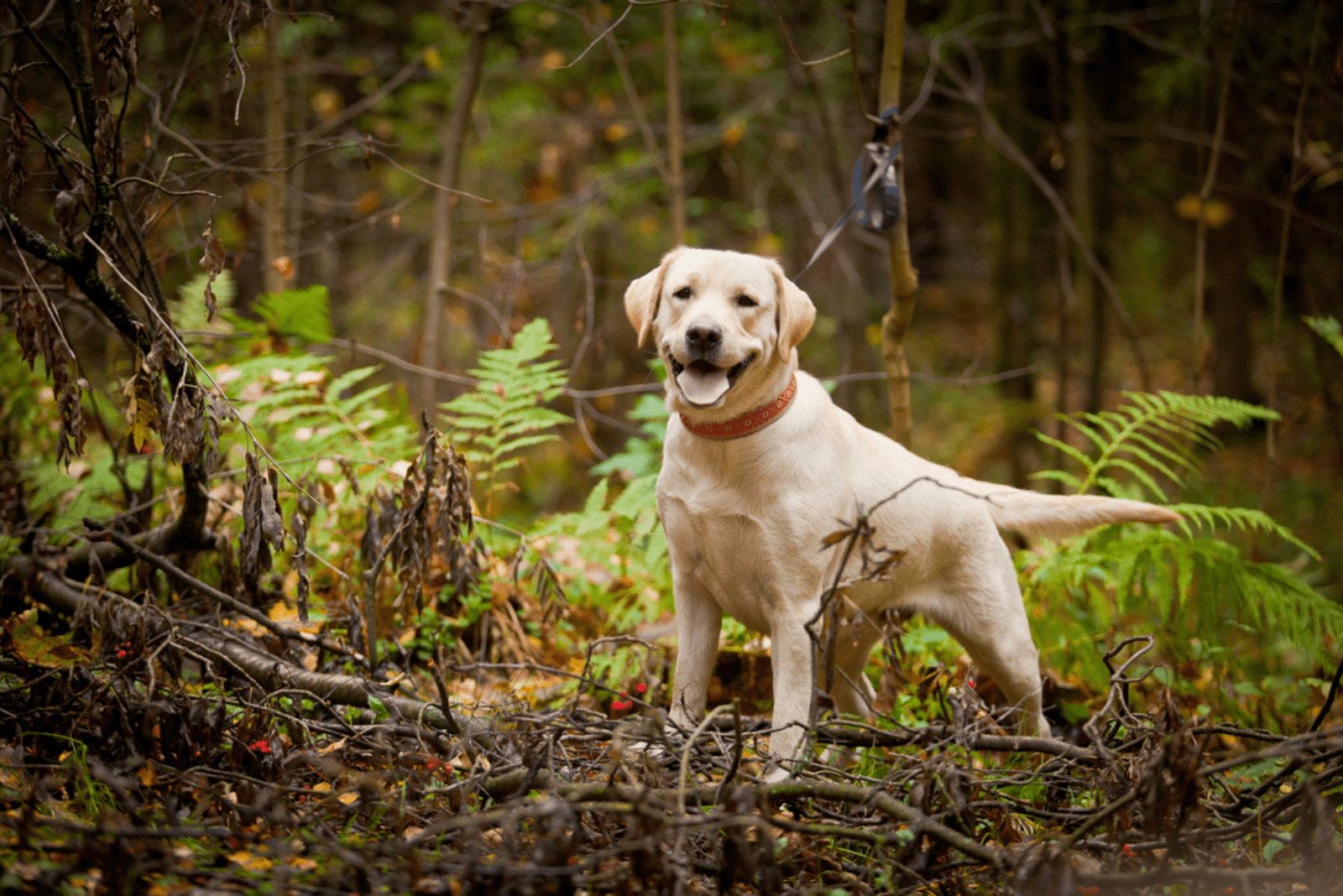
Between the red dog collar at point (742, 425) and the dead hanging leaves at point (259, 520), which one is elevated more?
the red dog collar at point (742, 425)

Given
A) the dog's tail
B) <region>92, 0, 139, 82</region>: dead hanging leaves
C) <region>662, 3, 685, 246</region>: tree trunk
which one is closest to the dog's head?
the dog's tail

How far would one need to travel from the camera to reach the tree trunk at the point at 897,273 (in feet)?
12.7

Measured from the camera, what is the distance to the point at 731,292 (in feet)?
9.52

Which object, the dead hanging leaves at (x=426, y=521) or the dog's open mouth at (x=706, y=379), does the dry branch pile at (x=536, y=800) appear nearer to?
the dead hanging leaves at (x=426, y=521)

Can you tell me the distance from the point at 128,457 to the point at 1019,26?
28.2 ft

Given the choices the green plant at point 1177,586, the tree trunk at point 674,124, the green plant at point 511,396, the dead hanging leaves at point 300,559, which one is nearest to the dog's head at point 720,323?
the dead hanging leaves at point 300,559

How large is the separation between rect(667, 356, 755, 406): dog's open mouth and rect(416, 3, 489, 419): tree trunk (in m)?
2.83

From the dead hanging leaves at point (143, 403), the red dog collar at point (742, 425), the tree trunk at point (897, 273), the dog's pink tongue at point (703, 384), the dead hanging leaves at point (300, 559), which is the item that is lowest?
the dead hanging leaves at point (300, 559)

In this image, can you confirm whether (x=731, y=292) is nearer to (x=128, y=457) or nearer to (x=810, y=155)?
(x=128, y=457)

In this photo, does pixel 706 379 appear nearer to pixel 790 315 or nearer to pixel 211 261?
pixel 790 315

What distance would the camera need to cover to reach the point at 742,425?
9.37 ft

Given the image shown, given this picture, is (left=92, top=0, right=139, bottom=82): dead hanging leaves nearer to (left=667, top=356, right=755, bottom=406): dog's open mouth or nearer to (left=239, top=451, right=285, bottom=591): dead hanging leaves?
(left=239, top=451, right=285, bottom=591): dead hanging leaves

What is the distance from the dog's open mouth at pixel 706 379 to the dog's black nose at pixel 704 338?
0.05 meters

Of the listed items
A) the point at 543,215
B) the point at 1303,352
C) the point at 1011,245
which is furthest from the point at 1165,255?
the point at 543,215
